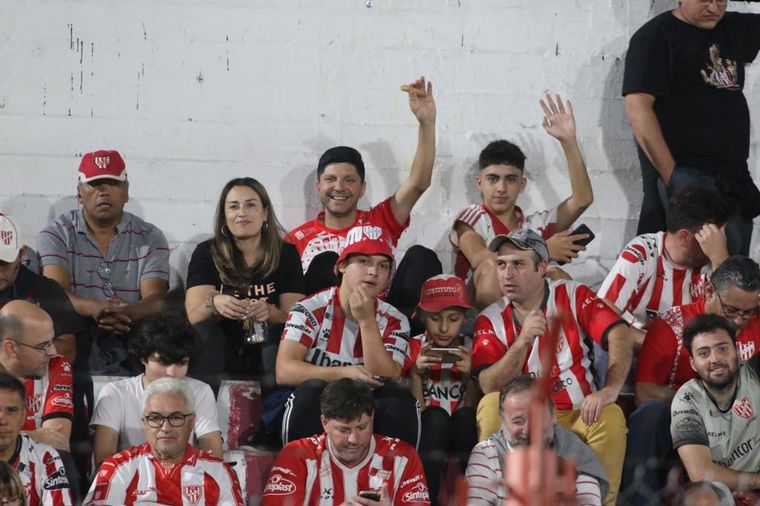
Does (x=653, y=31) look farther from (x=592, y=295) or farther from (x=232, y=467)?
(x=232, y=467)

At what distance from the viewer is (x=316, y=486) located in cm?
Result: 393

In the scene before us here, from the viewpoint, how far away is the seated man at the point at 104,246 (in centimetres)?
498

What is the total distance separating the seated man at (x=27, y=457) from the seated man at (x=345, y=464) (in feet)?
2.24

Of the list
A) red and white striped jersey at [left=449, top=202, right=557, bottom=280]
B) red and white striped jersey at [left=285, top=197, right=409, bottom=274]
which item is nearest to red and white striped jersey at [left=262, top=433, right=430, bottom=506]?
red and white striped jersey at [left=285, top=197, right=409, bottom=274]

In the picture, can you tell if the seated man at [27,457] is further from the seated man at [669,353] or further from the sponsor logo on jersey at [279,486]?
the seated man at [669,353]

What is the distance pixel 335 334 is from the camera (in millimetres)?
4426

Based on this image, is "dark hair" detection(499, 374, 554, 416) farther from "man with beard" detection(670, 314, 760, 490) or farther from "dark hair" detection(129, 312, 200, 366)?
"dark hair" detection(129, 312, 200, 366)

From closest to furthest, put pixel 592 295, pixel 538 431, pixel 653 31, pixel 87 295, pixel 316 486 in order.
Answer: pixel 538 431
pixel 316 486
pixel 592 295
pixel 87 295
pixel 653 31

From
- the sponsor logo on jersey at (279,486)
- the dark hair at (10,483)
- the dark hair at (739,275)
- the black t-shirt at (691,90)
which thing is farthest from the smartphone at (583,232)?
the dark hair at (10,483)

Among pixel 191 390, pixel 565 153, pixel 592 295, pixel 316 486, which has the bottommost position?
pixel 316 486

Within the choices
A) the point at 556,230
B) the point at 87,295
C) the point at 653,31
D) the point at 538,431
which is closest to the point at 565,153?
the point at 556,230

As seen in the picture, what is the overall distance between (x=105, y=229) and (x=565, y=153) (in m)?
2.16

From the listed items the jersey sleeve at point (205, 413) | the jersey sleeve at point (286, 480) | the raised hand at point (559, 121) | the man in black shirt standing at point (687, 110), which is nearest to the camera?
the jersey sleeve at point (286, 480)

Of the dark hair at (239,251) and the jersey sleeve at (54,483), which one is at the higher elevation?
the dark hair at (239,251)
